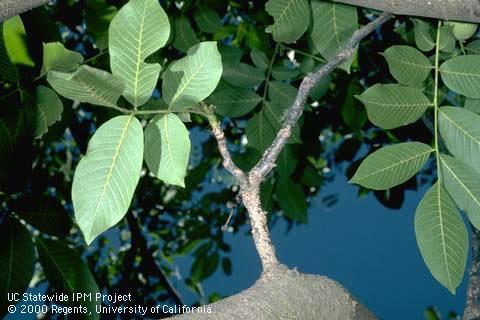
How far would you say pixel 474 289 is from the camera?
2.73 ft

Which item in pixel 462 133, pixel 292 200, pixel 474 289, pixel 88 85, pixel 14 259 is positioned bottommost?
pixel 292 200

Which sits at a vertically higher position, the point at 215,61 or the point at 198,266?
the point at 215,61

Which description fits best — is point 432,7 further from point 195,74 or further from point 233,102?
point 233,102

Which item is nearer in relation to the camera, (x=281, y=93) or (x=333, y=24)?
(x=333, y=24)

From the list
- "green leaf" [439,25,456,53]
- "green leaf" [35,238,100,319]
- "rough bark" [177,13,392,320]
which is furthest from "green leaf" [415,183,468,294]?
"green leaf" [35,238,100,319]

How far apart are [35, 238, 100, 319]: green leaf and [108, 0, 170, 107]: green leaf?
1.41 ft

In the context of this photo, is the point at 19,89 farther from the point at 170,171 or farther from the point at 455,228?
the point at 455,228

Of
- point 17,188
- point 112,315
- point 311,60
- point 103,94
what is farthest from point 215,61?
point 112,315

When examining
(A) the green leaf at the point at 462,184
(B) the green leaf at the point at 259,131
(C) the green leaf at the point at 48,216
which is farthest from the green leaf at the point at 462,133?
(C) the green leaf at the point at 48,216

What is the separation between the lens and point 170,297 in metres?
2.34

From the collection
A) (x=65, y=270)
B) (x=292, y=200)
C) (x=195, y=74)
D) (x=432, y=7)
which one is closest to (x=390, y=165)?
(x=432, y=7)

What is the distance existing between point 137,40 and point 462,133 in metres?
0.44

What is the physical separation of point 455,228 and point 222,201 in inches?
51.8

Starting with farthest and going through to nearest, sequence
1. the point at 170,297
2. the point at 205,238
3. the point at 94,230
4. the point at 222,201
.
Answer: the point at 170,297
the point at 205,238
the point at 222,201
the point at 94,230
